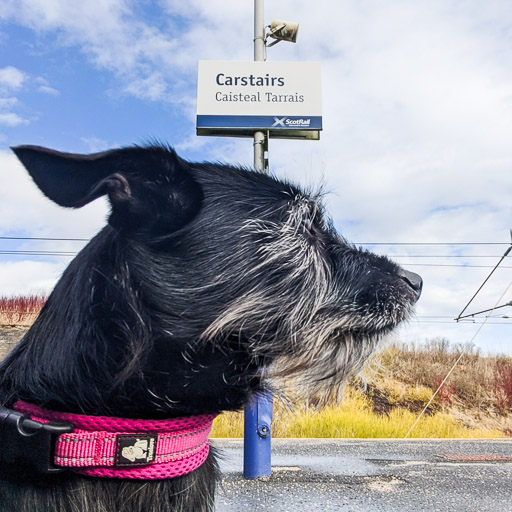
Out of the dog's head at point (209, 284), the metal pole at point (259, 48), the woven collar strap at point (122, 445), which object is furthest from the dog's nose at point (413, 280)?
the metal pole at point (259, 48)

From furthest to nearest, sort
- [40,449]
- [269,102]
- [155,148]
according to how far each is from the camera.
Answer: [269,102], [155,148], [40,449]

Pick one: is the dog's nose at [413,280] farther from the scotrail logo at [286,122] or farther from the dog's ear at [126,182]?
the scotrail logo at [286,122]

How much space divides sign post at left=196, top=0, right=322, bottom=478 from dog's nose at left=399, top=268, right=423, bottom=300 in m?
2.66

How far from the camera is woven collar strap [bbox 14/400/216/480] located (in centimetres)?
123

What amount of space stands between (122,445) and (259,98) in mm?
3672

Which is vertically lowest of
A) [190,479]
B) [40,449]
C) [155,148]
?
[190,479]

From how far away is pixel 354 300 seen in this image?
1673 mm

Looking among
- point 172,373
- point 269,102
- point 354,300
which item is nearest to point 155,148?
point 172,373

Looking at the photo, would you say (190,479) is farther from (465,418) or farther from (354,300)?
(465,418)

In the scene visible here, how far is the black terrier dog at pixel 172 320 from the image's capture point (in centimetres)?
129

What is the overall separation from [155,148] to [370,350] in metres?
1.03

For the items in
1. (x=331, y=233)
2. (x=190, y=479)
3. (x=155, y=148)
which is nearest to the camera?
(x=190, y=479)

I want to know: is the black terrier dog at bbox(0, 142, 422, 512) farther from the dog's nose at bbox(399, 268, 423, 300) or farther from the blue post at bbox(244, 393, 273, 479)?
the blue post at bbox(244, 393, 273, 479)

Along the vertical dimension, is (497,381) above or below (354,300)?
below
